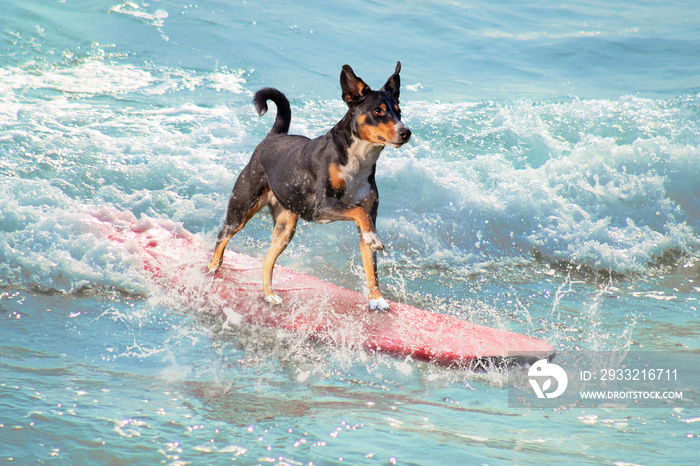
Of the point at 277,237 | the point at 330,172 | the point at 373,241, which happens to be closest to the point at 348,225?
the point at 277,237

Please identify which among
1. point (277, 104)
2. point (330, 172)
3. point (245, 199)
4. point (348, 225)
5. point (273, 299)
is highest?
point (277, 104)

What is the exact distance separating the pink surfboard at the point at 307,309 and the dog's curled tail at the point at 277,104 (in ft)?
4.03

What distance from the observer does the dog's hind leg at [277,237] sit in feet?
14.9

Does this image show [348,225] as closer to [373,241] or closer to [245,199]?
[245,199]

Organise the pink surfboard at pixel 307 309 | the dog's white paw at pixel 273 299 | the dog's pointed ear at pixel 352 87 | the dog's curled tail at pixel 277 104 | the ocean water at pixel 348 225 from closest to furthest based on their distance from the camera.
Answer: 1. the ocean water at pixel 348 225
2. the dog's pointed ear at pixel 352 87
3. the pink surfboard at pixel 307 309
4. the dog's curled tail at pixel 277 104
5. the dog's white paw at pixel 273 299

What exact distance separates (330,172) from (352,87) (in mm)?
523

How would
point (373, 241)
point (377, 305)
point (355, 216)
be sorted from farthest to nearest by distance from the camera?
point (377, 305)
point (355, 216)
point (373, 241)

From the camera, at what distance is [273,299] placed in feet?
15.1

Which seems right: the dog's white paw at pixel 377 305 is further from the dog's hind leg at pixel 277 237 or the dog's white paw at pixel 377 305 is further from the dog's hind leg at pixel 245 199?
the dog's hind leg at pixel 245 199

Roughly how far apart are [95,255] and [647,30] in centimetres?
1359

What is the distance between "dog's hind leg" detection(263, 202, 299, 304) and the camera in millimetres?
4555

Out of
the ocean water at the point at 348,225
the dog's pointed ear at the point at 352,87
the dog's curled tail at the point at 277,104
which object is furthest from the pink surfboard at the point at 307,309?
the dog's pointed ear at the point at 352,87

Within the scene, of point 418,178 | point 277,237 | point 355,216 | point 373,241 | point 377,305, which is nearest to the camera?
point 373,241

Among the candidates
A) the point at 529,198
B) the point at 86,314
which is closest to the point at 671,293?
the point at 529,198
